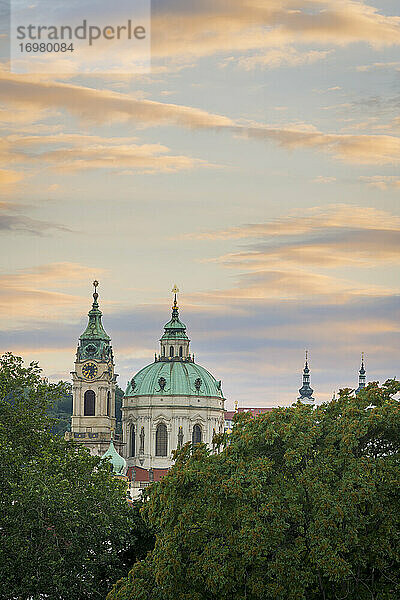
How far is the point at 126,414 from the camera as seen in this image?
15600cm

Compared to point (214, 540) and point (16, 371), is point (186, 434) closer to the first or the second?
point (16, 371)

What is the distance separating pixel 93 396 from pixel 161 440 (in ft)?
35.9

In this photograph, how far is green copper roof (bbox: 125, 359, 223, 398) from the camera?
156m

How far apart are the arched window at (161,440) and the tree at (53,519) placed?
9839 cm

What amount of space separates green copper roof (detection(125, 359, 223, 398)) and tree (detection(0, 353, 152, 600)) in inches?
4010

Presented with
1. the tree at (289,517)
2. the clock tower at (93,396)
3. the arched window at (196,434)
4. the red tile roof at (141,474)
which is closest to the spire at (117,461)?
the red tile roof at (141,474)

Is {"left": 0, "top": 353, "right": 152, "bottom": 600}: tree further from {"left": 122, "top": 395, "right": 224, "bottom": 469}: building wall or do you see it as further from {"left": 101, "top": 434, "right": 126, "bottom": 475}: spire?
{"left": 122, "top": 395, "right": 224, "bottom": 469}: building wall

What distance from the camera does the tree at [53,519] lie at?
46.5 meters

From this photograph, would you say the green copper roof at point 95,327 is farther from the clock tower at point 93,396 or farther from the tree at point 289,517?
the tree at point 289,517

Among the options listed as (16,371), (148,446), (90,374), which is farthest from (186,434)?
(16,371)

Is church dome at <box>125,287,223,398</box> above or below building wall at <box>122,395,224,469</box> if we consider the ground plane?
above

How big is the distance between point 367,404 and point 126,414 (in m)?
115

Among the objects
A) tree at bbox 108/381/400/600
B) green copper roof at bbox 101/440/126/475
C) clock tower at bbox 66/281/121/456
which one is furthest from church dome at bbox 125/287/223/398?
tree at bbox 108/381/400/600

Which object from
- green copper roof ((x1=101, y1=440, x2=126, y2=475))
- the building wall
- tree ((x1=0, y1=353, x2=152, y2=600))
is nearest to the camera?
tree ((x1=0, y1=353, x2=152, y2=600))
